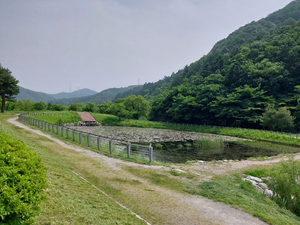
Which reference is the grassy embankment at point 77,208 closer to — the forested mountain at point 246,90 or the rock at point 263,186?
the rock at point 263,186

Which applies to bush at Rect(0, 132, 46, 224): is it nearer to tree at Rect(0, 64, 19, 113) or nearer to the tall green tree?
the tall green tree

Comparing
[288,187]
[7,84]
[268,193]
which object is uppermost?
[7,84]

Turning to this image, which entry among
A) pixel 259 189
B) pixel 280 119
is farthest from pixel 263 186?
pixel 280 119

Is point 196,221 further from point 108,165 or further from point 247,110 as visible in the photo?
point 247,110

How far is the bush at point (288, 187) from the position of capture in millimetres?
7321

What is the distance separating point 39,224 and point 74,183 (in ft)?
9.67

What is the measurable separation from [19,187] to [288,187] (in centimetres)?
906

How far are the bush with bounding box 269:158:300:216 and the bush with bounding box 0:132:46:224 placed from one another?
8543 mm

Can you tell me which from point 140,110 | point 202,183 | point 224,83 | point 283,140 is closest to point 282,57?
point 224,83

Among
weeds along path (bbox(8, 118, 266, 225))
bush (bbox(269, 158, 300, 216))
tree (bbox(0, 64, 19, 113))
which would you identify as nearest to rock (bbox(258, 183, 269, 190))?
bush (bbox(269, 158, 300, 216))

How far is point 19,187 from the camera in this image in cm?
291

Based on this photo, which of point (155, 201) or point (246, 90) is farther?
point (246, 90)

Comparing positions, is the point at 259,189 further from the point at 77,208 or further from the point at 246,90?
the point at 246,90

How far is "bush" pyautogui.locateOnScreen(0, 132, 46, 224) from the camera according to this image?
8.73 feet
